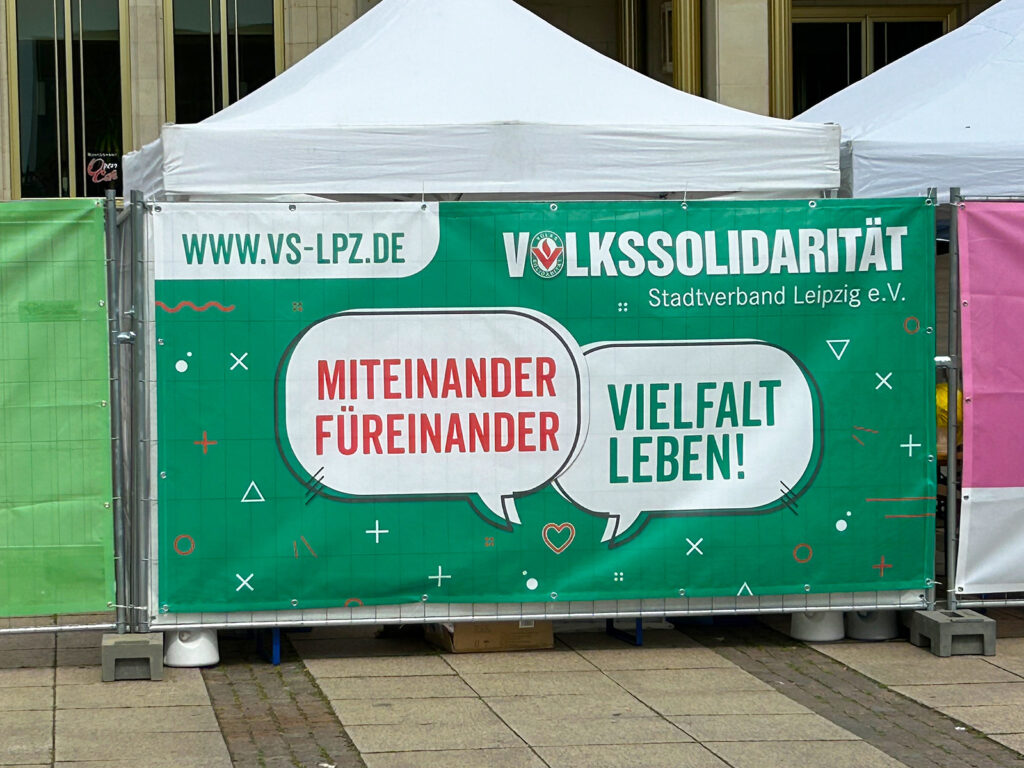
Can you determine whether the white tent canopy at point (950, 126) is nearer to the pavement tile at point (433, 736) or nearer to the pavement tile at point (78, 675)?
the pavement tile at point (433, 736)

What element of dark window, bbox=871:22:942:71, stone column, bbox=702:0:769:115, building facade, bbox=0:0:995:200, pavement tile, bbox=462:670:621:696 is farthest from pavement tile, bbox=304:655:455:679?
dark window, bbox=871:22:942:71

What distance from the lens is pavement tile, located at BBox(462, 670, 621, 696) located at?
265 inches

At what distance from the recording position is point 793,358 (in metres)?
7.36

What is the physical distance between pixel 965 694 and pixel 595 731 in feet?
5.87

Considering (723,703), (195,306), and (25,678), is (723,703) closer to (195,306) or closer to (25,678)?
(195,306)

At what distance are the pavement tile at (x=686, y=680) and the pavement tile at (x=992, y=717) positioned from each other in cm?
86

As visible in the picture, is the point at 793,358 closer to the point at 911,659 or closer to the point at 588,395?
the point at 588,395

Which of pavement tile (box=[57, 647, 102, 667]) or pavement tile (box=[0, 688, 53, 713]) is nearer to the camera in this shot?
pavement tile (box=[0, 688, 53, 713])

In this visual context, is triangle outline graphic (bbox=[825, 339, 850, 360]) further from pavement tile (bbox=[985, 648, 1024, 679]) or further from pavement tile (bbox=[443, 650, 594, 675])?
pavement tile (bbox=[443, 650, 594, 675])

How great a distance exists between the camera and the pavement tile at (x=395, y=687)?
263 inches

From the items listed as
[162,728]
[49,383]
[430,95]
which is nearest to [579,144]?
[430,95]

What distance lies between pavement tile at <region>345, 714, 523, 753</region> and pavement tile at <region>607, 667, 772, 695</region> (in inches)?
36.2

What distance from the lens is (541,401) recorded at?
7223 mm

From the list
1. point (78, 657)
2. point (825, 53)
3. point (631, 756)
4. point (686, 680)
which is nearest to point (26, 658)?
point (78, 657)
